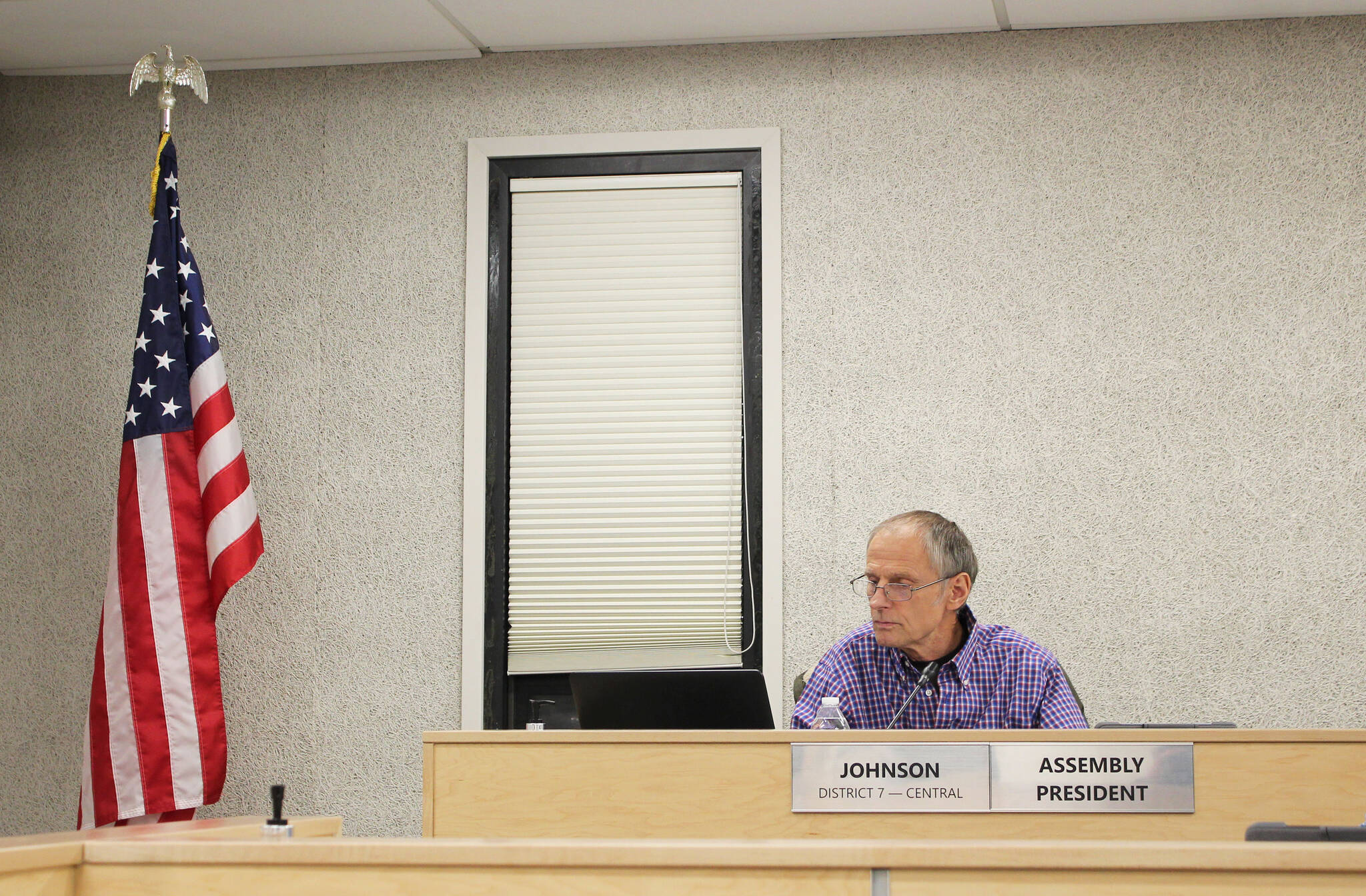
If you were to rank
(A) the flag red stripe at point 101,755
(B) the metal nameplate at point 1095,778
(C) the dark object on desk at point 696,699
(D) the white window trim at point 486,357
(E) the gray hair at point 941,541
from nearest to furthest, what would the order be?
(B) the metal nameplate at point 1095,778 → (C) the dark object on desk at point 696,699 → (E) the gray hair at point 941,541 → (A) the flag red stripe at point 101,755 → (D) the white window trim at point 486,357

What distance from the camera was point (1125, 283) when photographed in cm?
349

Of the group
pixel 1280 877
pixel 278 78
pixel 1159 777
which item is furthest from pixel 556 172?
pixel 1280 877

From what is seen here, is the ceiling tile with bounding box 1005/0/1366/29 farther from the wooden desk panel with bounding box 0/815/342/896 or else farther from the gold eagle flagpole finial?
the wooden desk panel with bounding box 0/815/342/896

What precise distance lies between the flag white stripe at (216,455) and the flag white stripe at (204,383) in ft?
0.29

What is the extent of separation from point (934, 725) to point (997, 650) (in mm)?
194

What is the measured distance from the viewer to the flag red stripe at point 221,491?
3350mm

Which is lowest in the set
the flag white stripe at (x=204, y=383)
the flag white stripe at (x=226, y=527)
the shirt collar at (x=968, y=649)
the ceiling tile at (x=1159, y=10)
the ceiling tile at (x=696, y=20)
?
the shirt collar at (x=968, y=649)

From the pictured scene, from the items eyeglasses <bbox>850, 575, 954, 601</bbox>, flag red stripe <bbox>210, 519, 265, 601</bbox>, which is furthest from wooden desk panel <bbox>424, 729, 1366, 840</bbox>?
flag red stripe <bbox>210, 519, 265, 601</bbox>

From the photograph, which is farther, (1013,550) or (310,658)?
(310,658)

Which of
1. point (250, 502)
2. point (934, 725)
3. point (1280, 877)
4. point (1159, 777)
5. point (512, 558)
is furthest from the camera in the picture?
point (512, 558)

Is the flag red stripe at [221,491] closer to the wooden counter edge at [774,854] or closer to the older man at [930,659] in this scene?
the older man at [930,659]

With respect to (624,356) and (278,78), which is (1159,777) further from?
(278,78)

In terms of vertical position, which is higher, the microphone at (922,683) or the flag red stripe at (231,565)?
the flag red stripe at (231,565)

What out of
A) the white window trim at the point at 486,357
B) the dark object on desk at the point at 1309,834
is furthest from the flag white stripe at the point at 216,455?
the dark object on desk at the point at 1309,834
